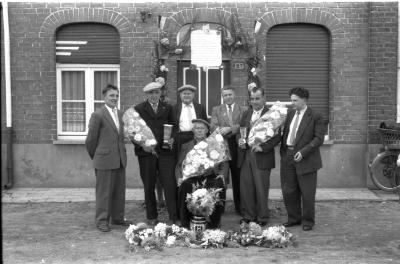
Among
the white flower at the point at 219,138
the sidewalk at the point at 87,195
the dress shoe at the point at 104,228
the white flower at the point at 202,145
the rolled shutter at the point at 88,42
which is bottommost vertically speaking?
the dress shoe at the point at 104,228

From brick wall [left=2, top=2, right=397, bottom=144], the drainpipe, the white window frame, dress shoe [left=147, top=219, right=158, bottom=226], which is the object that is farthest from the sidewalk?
dress shoe [left=147, top=219, right=158, bottom=226]

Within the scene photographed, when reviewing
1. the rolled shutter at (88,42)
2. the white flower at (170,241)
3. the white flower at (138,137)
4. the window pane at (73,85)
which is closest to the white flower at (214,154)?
the white flower at (138,137)

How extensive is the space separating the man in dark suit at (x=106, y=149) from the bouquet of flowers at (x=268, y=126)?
5.95ft

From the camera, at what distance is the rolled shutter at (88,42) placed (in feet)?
34.2

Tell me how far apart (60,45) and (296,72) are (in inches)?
183

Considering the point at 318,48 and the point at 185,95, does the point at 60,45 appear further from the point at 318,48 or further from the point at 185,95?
the point at 318,48

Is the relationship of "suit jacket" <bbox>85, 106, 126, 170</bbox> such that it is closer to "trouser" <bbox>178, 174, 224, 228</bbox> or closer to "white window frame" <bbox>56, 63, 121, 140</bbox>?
"trouser" <bbox>178, 174, 224, 228</bbox>

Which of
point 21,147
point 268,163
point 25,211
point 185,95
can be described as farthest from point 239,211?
point 21,147

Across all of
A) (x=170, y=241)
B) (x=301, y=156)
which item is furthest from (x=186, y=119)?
(x=170, y=241)

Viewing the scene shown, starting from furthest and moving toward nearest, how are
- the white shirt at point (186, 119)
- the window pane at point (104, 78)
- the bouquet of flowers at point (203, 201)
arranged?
1. the window pane at point (104, 78)
2. the white shirt at point (186, 119)
3. the bouquet of flowers at point (203, 201)

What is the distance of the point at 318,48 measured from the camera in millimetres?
10406

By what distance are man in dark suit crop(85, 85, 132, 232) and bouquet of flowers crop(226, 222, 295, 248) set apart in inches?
71.4

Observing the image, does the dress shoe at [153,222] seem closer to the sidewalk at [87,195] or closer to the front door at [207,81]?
the sidewalk at [87,195]

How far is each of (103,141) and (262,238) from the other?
97.1 inches
